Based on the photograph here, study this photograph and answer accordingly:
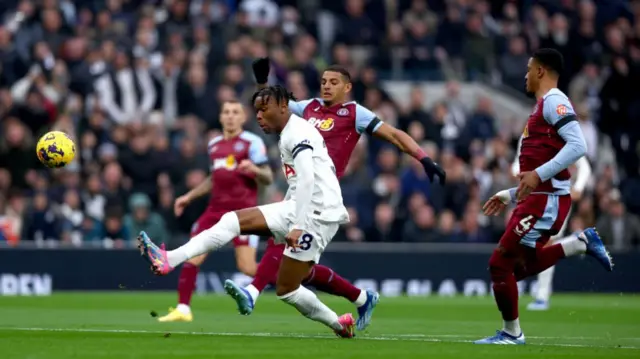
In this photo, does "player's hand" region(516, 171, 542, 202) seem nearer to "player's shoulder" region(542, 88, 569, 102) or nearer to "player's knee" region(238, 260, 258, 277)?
"player's shoulder" region(542, 88, 569, 102)

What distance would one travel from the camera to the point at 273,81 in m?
24.9

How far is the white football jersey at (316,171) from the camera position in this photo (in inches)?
465

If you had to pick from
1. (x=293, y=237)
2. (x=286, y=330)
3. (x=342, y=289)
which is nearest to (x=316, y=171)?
(x=293, y=237)

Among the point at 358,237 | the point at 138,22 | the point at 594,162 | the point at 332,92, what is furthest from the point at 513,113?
the point at 332,92

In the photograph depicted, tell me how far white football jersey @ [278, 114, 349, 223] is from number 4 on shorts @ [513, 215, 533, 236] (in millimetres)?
1548

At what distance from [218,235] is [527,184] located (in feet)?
8.85

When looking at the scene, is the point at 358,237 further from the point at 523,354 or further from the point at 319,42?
the point at 523,354

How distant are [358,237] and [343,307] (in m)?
5.57

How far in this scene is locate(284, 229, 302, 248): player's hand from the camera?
1147 cm

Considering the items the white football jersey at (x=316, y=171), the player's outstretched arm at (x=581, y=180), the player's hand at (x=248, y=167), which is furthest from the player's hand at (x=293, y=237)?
the player's outstretched arm at (x=581, y=180)

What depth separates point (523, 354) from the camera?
1093 cm

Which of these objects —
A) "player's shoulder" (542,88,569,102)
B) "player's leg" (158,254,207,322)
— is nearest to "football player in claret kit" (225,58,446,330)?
"player's shoulder" (542,88,569,102)

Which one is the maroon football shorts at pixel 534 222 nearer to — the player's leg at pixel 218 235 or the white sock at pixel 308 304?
the white sock at pixel 308 304

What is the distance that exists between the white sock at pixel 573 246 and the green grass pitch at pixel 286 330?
0.83 metres
